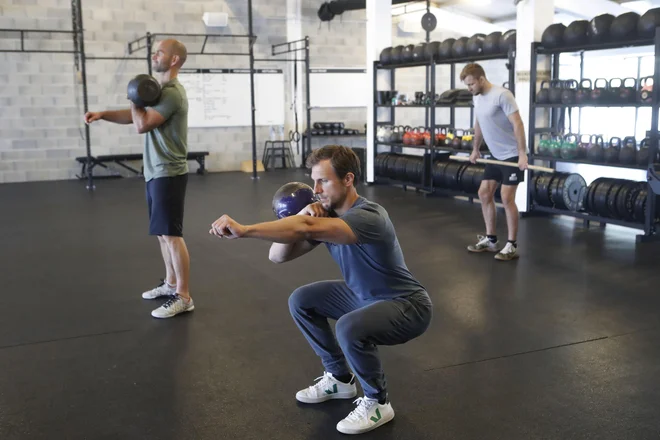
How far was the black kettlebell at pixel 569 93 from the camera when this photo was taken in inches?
219

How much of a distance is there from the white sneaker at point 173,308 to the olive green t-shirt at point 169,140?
0.59 meters

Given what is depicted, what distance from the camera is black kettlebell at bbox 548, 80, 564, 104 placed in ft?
18.6

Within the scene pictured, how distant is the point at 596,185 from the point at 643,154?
1.42ft

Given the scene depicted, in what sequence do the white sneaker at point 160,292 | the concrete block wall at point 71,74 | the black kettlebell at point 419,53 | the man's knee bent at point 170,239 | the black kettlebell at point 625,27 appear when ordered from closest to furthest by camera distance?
1. the man's knee bent at point 170,239
2. the white sneaker at point 160,292
3. the black kettlebell at point 625,27
4. the black kettlebell at point 419,53
5. the concrete block wall at point 71,74

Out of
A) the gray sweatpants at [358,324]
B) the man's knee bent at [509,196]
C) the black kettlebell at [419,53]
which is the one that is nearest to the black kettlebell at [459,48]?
the black kettlebell at [419,53]

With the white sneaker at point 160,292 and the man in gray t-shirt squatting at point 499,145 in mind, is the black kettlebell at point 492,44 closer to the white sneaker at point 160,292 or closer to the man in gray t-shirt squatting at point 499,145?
the man in gray t-shirt squatting at point 499,145

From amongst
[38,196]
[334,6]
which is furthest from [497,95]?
[334,6]

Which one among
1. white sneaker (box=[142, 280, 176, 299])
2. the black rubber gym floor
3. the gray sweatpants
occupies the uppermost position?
the gray sweatpants

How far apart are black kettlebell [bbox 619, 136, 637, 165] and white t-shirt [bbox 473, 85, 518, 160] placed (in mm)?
1257

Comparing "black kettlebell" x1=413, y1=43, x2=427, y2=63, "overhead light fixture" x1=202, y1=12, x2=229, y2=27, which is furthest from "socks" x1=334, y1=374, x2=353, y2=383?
"overhead light fixture" x1=202, y1=12, x2=229, y2=27

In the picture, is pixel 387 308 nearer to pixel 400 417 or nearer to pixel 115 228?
pixel 400 417

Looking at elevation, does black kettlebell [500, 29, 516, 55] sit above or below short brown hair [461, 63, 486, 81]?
above

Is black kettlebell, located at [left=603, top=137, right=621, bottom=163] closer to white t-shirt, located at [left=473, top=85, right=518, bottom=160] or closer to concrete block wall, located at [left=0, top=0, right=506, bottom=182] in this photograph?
white t-shirt, located at [left=473, top=85, right=518, bottom=160]

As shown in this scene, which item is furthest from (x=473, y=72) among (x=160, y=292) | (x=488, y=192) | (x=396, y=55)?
(x=396, y=55)
